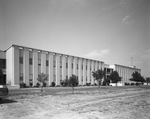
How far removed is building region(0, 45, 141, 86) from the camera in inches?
1388

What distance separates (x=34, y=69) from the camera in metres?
38.8

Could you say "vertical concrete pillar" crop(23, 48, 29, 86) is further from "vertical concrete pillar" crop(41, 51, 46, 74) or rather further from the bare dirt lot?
the bare dirt lot

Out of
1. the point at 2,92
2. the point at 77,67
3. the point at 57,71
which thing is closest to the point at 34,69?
the point at 57,71

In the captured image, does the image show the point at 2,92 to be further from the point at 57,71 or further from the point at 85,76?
the point at 85,76

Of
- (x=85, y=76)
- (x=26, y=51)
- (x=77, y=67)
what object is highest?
(x=26, y=51)

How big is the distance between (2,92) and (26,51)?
30.8 metres

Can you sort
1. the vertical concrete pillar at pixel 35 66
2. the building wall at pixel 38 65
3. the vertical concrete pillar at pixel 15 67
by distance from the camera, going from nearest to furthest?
the vertical concrete pillar at pixel 15 67 < the building wall at pixel 38 65 < the vertical concrete pillar at pixel 35 66

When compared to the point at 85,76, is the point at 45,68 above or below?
above

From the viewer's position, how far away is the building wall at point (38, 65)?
35219 mm

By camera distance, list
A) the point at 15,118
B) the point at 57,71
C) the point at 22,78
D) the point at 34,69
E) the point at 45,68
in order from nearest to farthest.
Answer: the point at 15,118 → the point at 22,78 → the point at 34,69 → the point at 45,68 → the point at 57,71

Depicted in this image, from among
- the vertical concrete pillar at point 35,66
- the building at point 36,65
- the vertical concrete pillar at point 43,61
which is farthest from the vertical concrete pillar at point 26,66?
the vertical concrete pillar at point 43,61

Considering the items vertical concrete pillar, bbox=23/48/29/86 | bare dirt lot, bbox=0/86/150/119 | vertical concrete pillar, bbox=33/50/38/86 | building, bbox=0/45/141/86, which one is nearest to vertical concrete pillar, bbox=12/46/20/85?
building, bbox=0/45/141/86

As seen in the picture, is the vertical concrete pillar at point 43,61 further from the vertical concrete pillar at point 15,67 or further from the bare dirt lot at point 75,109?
the bare dirt lot at point 75,109

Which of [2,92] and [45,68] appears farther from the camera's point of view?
[45,68]
